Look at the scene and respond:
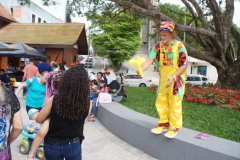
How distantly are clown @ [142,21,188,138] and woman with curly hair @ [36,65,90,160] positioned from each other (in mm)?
1729

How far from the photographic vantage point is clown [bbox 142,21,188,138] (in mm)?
4047

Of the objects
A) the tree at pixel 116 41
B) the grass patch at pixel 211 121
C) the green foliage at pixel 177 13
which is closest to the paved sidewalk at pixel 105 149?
the grass patch at pixel 211 121

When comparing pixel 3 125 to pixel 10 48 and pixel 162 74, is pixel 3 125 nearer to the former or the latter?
pixel 162 74

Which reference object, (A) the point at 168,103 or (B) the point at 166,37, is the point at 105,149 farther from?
(B) the point at 166,37

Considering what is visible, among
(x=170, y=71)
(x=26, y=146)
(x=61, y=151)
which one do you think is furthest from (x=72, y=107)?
(x=26, y=146)

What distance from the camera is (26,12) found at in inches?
1244

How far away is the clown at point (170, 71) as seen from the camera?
4.05 metres

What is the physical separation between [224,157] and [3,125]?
2.88 metres

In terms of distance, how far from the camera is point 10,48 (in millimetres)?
10188

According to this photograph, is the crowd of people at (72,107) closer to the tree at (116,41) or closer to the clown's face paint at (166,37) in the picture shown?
the clown's face paint at (166,37)

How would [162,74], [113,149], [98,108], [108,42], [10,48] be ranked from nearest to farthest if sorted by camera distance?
[162,74] → [113,149] → [98,108] → [10,48] → [108,42]

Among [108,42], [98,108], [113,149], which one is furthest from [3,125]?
[108,42]

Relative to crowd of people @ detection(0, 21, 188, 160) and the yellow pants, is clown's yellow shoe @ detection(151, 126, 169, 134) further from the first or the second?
the yellow pants

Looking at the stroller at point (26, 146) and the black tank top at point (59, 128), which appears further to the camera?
the stroller at point (26, 146)
